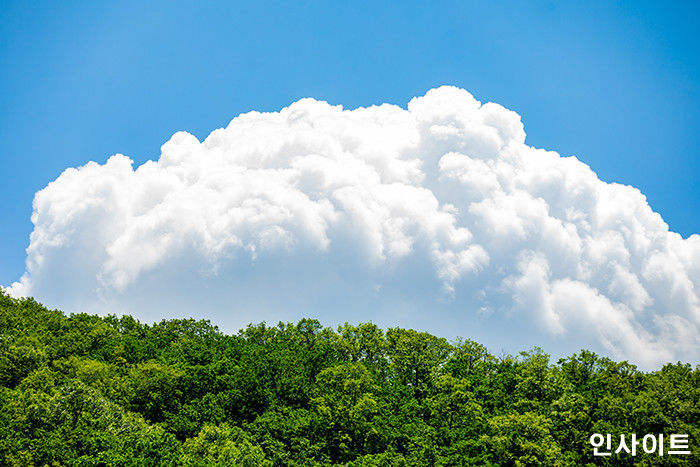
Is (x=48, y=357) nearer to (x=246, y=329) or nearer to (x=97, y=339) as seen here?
(x=97, y=339)

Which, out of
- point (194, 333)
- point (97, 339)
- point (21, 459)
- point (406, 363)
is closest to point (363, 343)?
point (406, 363)

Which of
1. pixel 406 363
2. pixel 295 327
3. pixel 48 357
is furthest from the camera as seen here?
pixel 295 327

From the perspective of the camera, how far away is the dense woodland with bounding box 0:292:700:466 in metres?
55.6

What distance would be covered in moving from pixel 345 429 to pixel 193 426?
1992 centimetres

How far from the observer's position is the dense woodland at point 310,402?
2189 inches

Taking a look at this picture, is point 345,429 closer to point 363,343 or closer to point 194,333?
point 363,343

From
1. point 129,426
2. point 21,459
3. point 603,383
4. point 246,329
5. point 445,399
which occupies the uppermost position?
point 246,329

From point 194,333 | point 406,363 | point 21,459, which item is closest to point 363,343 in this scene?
point 406,363

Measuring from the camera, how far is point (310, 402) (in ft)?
256

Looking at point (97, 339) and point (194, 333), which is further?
point (194, 333)

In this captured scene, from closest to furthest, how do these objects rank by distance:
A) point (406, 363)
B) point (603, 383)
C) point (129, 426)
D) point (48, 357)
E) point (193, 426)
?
1. point (129, 426)
2. point (193, 426)
3. point (48, 357)
4. point (603, 383)
5. point (406, 363)

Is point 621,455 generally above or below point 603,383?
below

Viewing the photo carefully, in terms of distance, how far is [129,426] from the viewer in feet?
191

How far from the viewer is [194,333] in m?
114
